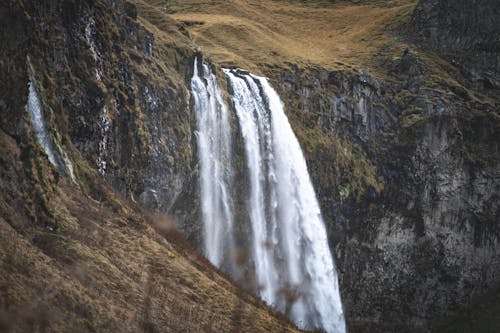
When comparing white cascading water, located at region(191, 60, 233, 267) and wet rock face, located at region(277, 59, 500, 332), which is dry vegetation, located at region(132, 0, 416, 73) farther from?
white cascading water, located at region(191, 60, 233, 267)

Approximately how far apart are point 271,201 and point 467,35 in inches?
1298

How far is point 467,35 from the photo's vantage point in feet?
181

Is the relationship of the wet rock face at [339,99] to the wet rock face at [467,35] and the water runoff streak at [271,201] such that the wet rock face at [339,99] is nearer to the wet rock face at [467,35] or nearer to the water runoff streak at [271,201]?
the water runoff streak at [271,201]

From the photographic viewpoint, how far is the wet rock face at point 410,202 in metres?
41.8

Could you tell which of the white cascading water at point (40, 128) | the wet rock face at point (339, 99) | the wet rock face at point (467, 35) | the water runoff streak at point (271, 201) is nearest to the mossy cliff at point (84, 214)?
the white cascading water at point (40, 128)

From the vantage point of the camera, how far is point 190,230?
29.6m

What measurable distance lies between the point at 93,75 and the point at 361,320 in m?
30.6

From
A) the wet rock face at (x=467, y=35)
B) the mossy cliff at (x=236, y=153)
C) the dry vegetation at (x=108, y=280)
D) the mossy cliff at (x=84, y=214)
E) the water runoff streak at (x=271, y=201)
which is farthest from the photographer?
the wet rock face at (x=467, y=35)

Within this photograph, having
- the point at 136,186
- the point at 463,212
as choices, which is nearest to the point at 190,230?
the point at 136,186

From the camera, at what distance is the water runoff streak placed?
31.0 m

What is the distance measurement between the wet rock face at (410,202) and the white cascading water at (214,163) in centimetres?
977

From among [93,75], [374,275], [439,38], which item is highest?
[439,38]

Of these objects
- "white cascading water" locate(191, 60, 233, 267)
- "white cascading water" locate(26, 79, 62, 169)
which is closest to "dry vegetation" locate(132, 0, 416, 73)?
"white cascading water" locate(191, 60, 233, 267)

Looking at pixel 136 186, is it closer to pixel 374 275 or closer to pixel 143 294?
pixel 143 294
